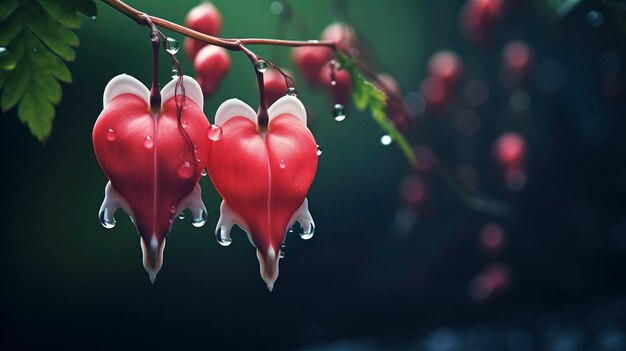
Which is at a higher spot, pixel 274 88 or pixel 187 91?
pixel 187 91

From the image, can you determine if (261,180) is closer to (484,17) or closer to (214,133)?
(214,133)

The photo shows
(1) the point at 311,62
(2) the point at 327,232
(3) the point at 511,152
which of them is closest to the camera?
(1) the point at 311,62

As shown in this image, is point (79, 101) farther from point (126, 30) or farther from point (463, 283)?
point (463, 283)

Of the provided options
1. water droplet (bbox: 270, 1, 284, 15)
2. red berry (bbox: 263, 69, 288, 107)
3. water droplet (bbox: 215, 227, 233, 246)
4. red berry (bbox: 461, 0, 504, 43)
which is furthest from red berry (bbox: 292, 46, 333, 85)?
water droplet (bbox: 215, 227, 233, 246)

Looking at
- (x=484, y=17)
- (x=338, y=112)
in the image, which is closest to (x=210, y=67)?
(x=338, y=112)

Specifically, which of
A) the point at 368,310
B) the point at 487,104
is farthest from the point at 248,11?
the point at 368,310

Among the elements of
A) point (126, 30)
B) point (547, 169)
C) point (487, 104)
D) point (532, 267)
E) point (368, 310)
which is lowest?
point (368, 310)

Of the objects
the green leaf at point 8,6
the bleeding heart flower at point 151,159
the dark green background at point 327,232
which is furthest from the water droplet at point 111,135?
the dark green background at point 327,232
